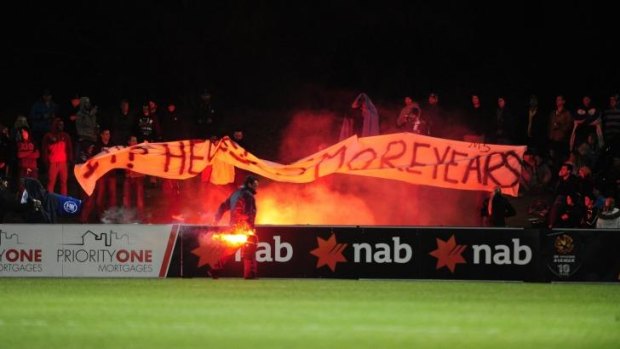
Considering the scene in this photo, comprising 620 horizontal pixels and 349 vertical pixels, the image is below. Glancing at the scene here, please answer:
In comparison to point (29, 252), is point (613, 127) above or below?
above

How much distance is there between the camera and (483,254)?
22.1m

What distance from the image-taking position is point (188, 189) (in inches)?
1183

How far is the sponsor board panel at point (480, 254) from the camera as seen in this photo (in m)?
22.1

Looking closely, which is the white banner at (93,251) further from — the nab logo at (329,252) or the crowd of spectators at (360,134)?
the crowd of spectators at (360,134)

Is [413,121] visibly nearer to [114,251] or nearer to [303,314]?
[114,251]

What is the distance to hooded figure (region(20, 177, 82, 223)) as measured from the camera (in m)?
24.6

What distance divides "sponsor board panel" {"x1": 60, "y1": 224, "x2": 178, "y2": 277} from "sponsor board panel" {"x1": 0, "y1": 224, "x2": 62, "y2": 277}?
0.17 m

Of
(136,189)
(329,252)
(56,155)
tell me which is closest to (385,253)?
(329,252)

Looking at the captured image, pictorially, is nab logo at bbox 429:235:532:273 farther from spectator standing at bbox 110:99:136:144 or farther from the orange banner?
spectator standing at bbox 110:99:136:144

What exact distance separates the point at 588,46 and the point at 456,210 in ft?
36.0

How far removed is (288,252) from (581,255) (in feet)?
18.0

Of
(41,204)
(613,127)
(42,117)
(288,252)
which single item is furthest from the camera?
(42,117)

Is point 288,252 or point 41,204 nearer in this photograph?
point 288,252

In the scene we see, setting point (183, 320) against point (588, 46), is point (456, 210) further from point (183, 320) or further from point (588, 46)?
point (183, 320)
